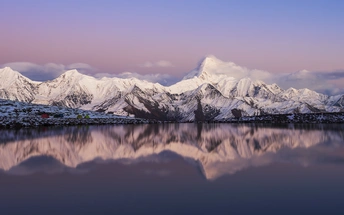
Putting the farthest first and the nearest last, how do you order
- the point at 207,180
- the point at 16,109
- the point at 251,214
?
the point at 16,109, the point at 207,180, the point at 251,214

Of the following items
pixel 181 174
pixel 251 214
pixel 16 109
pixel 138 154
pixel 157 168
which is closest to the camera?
pixel 251 214

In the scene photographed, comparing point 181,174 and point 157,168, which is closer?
point 181,174

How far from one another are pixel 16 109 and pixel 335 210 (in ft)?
629

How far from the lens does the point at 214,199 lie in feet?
89.5

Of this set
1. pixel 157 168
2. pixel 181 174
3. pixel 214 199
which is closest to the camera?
pixel 214 199

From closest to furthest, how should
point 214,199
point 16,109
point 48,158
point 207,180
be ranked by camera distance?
point 214,199 < point 207,180 < point 48,158 < point 16,109

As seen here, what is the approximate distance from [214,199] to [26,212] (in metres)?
12.2

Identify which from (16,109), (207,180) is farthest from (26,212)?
(16,109)

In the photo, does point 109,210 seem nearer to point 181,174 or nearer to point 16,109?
point 181,174

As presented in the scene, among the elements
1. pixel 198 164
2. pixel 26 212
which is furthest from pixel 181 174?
pixel 26 212

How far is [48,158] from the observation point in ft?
164

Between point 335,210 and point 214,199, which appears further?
point 214,199

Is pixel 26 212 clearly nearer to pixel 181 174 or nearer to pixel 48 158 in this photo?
pixel 181 174

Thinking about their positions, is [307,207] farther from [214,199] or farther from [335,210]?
[214,199]
